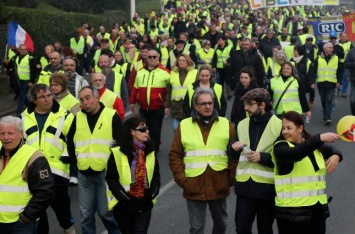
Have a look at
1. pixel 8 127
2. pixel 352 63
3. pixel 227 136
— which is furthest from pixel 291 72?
pixel 8 127

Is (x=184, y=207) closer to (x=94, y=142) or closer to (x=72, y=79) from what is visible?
(x=94, y=142)

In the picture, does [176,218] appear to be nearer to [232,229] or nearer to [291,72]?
[232,229]

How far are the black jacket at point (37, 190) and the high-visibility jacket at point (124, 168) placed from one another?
89 cm

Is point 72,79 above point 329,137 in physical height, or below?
above

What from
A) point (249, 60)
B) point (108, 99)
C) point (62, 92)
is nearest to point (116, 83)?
point (108, 99)

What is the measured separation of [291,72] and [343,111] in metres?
5.79

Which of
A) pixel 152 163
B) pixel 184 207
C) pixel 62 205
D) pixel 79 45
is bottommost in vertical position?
pixel 184 207

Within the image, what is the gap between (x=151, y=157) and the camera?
20.8ft

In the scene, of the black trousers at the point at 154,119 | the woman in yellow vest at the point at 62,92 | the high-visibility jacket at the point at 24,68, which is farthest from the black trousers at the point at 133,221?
the high-visibility jacket at the point at 24,68

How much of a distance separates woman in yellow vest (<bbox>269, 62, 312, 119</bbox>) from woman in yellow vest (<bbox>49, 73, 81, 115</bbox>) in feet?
12.0

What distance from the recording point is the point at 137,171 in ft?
20.5

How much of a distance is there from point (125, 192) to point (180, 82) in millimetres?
4940

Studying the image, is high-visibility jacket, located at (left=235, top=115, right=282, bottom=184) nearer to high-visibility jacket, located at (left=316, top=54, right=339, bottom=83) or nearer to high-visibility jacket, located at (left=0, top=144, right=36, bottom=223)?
high-visibility jacket, located at (left=0, top=144, right=36, bottom=223)

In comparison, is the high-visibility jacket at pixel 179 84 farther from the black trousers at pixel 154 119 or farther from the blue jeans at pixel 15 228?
the blue jeans at pixel 15 228
